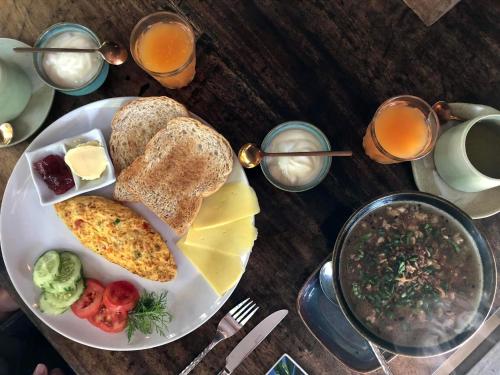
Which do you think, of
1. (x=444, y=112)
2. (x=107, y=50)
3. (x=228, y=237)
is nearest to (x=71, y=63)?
(x=107, y=50)

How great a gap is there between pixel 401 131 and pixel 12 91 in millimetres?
1457

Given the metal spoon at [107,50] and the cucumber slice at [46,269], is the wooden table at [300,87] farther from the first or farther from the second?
the cucumber slice at [46,269]

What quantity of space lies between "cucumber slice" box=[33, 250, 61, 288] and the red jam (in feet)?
0.90

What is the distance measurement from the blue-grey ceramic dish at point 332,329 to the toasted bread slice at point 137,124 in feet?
2.77

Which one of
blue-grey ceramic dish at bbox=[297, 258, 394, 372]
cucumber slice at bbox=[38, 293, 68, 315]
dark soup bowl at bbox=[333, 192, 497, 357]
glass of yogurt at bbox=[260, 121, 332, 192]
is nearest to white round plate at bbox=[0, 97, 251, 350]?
cucumber slice at bbox=[38, 293, 68, 315]

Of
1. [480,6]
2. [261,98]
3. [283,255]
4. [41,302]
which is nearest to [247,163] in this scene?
[261,98]

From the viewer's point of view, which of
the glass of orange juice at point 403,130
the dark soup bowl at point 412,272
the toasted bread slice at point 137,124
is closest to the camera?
the dark soup bowl at point 412,272

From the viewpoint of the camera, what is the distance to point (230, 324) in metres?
1.77

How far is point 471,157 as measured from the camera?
1584 millimetres

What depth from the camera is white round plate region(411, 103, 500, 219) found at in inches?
64.1

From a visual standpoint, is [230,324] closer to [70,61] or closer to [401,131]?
[401,131]

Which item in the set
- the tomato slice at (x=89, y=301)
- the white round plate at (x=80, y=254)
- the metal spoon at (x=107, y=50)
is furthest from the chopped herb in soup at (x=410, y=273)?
the metal spoon at (x=107, y=50)

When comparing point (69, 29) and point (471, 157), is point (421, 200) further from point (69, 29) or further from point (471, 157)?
point (69, 29)

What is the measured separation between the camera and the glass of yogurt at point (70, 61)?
1.71 meters
